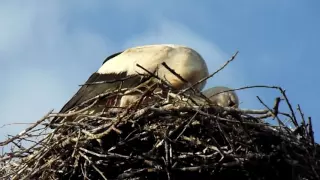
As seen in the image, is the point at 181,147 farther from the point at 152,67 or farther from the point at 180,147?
the point at 152,67

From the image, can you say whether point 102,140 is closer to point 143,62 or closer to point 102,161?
point 102,161

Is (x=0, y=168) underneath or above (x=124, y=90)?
underneath

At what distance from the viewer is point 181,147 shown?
463 cm

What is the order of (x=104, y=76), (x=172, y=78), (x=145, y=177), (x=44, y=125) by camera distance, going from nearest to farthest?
(x=145, y=177)
(x=44, y=125)
(x=172, y=78)
(x=104, y=76)

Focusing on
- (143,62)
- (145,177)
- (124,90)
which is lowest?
(145,177)

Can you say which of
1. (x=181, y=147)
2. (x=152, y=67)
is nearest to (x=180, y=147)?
(x=181, y=147)

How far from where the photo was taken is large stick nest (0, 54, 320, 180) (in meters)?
4.51

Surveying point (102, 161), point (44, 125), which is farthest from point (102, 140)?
point (44, 125)

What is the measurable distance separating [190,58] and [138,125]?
1.39 metres

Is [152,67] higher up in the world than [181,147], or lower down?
higher up

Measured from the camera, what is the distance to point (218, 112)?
182 inches

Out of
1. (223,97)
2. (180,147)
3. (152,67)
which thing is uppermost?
(152,67)

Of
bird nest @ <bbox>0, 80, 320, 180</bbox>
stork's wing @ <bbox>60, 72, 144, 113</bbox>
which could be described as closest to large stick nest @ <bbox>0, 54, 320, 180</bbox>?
bird nest @ <bbox>0, 80, 320, 180</bbox>

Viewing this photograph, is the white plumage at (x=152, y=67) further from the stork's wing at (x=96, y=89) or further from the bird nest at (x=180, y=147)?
the bird nest at (x=180, y=147)
